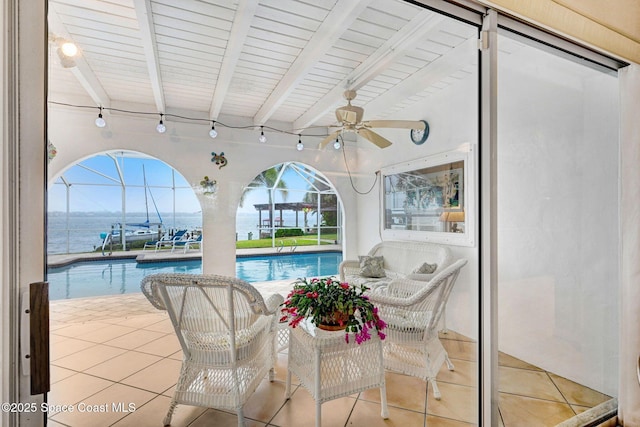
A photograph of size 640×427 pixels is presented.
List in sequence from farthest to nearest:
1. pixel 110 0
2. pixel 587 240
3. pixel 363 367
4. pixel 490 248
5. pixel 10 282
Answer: pixel 587 240, pixel 363 367, pixel 110 0, pixel 490 248, pixel 10 282

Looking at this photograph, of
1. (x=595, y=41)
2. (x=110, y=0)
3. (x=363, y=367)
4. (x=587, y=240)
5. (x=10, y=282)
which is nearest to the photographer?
A: (x=10, y=282)

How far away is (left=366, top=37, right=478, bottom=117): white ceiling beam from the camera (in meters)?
1.63

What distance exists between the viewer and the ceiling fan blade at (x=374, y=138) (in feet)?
9.53

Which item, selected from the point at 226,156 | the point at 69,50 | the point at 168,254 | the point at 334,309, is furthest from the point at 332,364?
the point at 226,156

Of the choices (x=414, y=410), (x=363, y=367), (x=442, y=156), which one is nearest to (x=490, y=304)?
(x=363, y=367)

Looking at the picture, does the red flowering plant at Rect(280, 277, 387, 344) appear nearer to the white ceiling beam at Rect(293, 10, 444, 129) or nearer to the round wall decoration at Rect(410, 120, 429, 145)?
the white ceiling beam at Rect(293, 10, 444, 129)

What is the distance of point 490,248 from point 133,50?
248 centimetres

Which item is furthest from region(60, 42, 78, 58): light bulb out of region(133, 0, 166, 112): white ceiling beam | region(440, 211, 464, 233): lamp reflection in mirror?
region(440, 211, 464, 233): lamp reflection in mirror

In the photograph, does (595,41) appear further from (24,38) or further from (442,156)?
(24,38)

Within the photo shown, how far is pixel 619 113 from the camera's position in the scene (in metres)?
1.69

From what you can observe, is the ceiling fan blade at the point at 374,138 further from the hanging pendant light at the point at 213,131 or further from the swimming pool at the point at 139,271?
the hanging pendant light at the point at 213,131

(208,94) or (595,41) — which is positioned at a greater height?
(208,94)

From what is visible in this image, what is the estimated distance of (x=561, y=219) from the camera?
80.0 inches

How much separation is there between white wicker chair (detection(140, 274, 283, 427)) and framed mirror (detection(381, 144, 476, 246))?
154 centimetres
